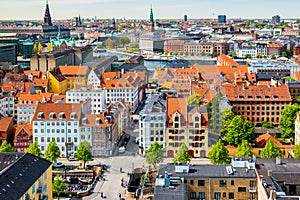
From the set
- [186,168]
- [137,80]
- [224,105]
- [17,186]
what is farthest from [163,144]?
[137,80]

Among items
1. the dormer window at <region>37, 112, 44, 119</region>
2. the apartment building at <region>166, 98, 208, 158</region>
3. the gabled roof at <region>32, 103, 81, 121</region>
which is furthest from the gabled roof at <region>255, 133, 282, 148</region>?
the dormer window at <region>37, 112, 44, 119</region>

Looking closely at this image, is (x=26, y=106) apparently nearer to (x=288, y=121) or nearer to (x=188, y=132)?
(x=188, y=132)

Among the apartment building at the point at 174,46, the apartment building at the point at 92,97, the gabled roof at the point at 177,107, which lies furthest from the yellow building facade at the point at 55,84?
the apartment building at the point at 174,46

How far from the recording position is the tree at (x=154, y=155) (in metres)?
28.5

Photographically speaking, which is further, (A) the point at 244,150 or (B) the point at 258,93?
(B) the point at 258,93

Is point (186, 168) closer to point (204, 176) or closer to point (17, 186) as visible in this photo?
point (204, 176)

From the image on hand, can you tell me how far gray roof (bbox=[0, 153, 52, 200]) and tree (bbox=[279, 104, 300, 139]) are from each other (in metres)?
17.5

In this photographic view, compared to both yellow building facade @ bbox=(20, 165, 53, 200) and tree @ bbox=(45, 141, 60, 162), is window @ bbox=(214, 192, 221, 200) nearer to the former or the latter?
yellow building facade @ bbox=(20, 165, 53, 200)

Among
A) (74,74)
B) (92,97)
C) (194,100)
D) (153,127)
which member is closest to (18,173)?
(153,127)

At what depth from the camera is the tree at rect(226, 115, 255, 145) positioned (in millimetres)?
31828

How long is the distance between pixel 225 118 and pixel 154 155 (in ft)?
24.8

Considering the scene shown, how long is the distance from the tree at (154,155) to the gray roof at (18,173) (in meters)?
7.11

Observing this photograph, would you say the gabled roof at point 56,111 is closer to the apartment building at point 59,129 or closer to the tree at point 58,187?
the apartment building at point 59,129

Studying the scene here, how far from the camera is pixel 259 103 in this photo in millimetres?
39188
